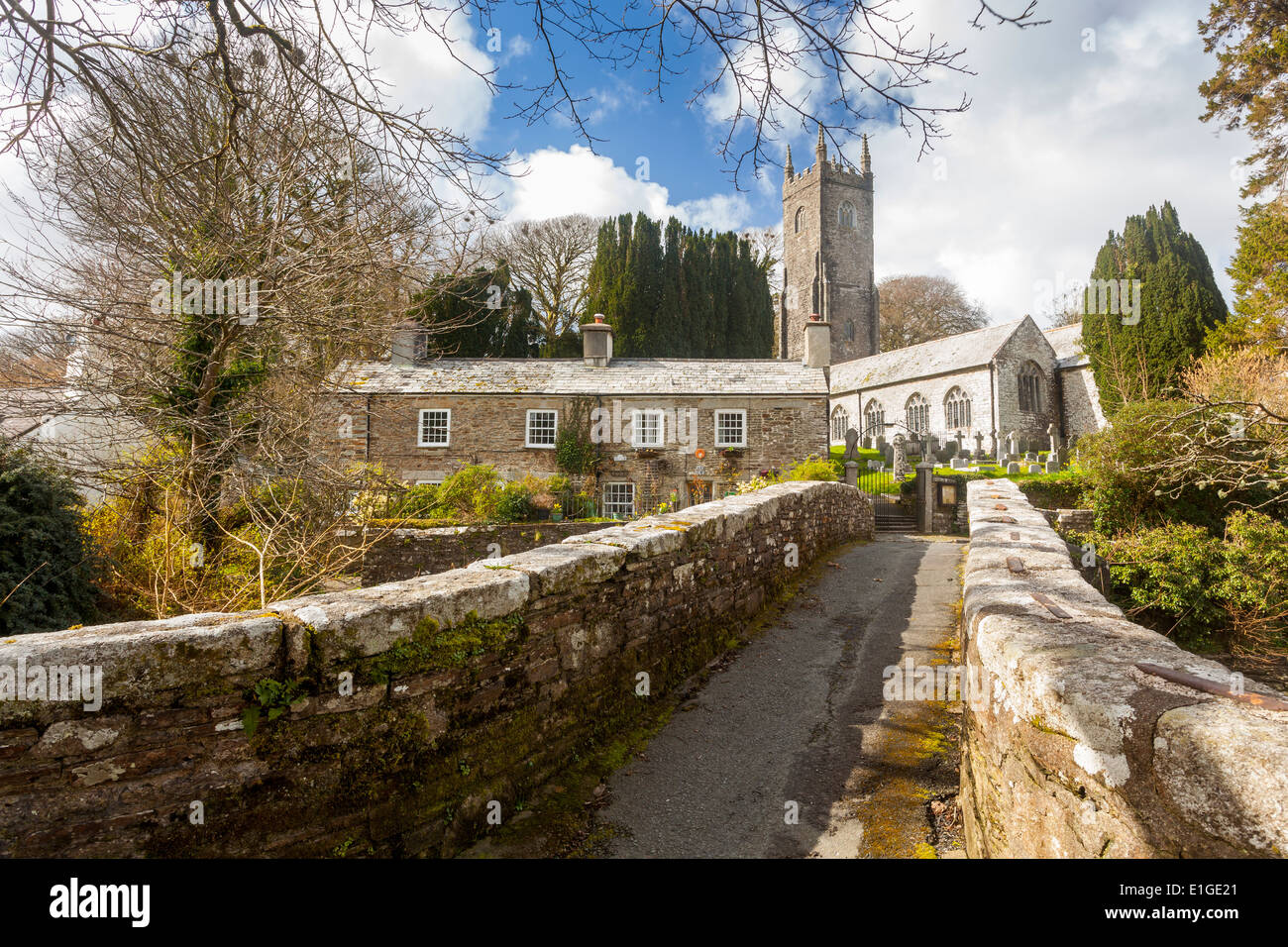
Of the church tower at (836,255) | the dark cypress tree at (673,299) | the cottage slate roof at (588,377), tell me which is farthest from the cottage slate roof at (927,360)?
the cottage slate roof at (588,377)

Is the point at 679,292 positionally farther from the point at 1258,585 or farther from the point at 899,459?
the point at 1258,585

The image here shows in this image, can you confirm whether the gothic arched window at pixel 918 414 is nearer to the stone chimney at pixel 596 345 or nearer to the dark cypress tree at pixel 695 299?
the dark cypress tree at pixel 695 299

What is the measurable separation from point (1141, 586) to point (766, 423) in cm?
1213

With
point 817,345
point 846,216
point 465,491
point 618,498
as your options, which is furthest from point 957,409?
point 465,491

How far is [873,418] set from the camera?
133 feet

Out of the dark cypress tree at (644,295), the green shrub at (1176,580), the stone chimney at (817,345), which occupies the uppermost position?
the dark cypress tree at (644,295)

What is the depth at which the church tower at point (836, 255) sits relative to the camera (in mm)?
50500

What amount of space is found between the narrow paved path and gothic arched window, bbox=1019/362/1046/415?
33.3 metres

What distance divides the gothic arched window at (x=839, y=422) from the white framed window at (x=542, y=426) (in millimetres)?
25241

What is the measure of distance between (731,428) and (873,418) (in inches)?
848

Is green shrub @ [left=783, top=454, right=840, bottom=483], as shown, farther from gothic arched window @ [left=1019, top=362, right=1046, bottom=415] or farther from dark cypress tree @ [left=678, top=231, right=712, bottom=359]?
gothic arched window @ [left=1019, top=362, right=1046, bottom=415]

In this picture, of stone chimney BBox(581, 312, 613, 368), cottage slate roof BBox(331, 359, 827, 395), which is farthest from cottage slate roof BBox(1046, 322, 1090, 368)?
stone chimney BBox(581, 312, 613, 368)

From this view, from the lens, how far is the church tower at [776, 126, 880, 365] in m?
50.5

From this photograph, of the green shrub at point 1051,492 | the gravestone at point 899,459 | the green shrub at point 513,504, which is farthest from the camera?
the gravestone at point 899,459
